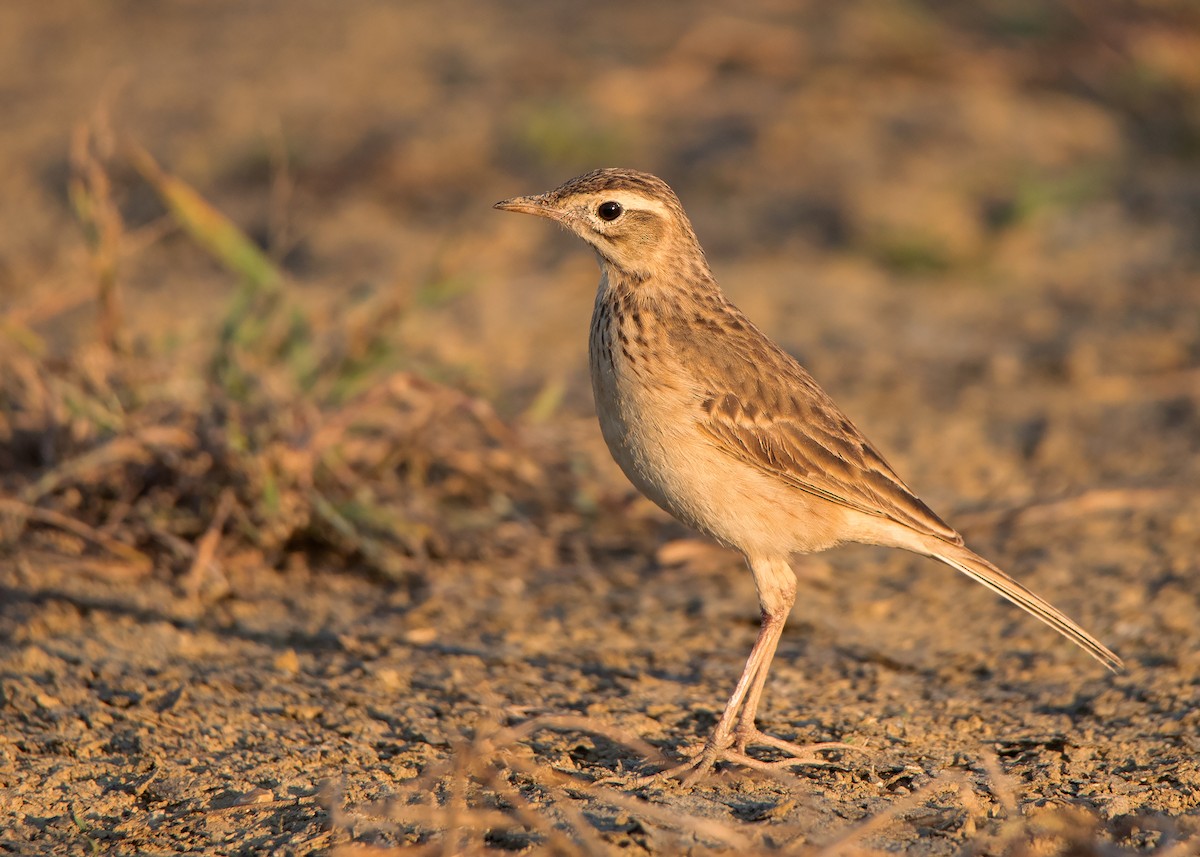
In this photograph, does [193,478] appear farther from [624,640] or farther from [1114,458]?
[1114,458]

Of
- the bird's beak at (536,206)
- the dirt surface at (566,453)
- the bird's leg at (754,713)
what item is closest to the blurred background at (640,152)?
the dirt surface at (566,453)

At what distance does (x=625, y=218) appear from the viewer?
209 inches

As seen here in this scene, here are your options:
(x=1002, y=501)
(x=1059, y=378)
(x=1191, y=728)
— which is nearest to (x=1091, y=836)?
(x=1191, y=728)

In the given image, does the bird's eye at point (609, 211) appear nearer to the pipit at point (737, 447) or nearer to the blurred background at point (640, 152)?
the pipit at point (737, 447)

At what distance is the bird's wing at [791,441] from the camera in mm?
4867

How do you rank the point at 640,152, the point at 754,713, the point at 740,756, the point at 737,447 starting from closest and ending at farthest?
the point at 740,756 < the point at 754,713 < the point at 737,447 < the point at 640,152

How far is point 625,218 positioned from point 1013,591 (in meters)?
1.91

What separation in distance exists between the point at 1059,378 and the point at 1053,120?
3.63 meters

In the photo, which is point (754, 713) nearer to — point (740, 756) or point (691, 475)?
point (740, 756)

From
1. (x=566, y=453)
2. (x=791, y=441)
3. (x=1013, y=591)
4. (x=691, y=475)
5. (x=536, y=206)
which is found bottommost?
(x=691, y=475)

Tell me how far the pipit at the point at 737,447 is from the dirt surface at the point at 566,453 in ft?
1.27

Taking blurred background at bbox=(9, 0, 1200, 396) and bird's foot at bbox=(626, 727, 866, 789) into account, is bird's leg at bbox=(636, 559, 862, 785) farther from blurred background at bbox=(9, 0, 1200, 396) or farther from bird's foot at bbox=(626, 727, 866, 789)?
blurred background at bbox=(9, 0, 1200, 396)

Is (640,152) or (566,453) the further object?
(640,152)

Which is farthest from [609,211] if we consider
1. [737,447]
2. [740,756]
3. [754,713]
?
[740,756]
